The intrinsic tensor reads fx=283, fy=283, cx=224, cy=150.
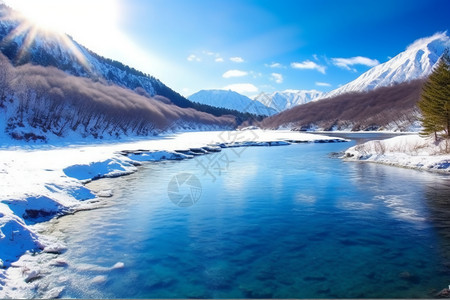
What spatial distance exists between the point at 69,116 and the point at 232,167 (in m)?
44.0

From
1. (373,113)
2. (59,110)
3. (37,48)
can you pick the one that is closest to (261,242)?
(59,110)

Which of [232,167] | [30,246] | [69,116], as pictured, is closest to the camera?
[30,246]

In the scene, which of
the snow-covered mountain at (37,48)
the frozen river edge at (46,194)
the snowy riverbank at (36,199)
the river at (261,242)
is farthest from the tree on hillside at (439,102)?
the snow-covered mountain at (37,48)

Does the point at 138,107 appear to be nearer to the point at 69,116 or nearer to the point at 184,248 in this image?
the point at 69,116

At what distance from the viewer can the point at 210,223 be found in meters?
13.1

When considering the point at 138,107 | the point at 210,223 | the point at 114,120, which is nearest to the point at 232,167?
the point at 210,223

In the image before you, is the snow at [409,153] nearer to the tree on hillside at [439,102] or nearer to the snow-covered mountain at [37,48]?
the tree on hillside at [439,102]

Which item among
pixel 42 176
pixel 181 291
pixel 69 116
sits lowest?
pixel 181 291

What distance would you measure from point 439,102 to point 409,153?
20.7 feet

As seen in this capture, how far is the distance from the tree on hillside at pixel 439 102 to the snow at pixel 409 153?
1529mm

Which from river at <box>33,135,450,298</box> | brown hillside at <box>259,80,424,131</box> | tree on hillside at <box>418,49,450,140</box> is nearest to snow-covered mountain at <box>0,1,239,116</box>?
brown hillside at <box>259,80,424,131</box>

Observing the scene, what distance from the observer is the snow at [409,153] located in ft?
86.3

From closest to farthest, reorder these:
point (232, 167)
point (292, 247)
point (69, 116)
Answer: point (292, 247) < point (232, 167) < point (69, 116)

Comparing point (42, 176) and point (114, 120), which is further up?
point (114, 120)
